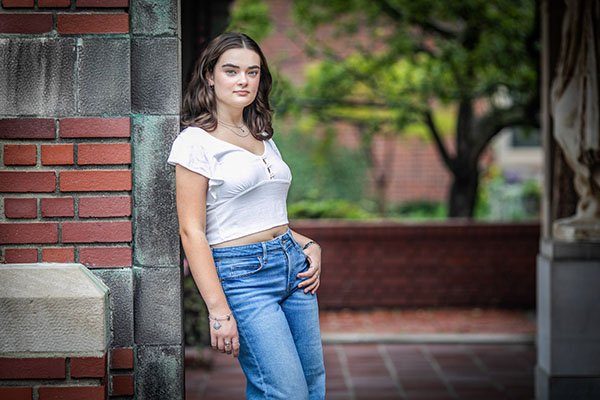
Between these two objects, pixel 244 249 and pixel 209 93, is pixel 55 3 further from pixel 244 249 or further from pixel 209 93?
pixel 244 249

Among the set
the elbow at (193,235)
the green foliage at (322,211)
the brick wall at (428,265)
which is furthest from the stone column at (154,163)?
the green foliage at (322,211)

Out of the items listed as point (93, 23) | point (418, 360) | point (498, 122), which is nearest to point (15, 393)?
point (93, 23)

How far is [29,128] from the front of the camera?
3547 millimetres

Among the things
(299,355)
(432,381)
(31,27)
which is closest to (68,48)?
(31,27)

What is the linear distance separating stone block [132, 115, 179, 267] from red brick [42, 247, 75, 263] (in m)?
0.24

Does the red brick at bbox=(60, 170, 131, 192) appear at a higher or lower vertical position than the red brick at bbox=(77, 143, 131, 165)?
lower

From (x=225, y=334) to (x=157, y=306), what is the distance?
46 centimetres

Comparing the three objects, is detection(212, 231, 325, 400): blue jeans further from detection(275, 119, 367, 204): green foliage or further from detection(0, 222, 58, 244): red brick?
detection(275, 119, 367, 204): green foliage

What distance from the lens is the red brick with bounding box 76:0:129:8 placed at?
3564 mm

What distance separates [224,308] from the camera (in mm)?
3293

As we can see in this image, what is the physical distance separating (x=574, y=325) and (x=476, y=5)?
496 cm

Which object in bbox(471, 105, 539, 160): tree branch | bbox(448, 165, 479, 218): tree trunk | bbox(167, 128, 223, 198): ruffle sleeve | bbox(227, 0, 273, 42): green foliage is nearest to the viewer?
bbox(167, 128, 223, 198): ruffle sleeve

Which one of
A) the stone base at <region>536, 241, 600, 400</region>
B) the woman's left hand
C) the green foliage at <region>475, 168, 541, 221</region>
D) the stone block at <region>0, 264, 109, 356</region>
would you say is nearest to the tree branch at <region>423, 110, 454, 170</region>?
the green foliage at <region>475, 168, 541, 221</region>

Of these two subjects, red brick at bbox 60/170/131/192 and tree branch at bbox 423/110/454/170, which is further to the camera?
tree branch at bbox 423/110/454/170
